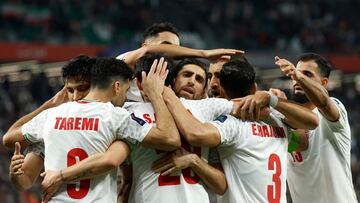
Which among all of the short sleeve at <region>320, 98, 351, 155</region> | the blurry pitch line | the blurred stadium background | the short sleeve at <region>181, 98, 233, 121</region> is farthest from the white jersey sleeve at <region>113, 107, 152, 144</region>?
the blurry pitch line

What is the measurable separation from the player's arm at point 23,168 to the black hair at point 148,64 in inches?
35.0

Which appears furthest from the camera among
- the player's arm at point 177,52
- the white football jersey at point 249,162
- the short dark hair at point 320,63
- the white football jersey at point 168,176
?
the short dark hair at point 320,63

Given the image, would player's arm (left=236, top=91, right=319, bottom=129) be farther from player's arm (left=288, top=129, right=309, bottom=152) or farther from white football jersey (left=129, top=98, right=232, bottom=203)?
player's arm (left=288, top=129, right=309, bottom=152)

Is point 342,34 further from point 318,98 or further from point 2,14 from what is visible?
point 318,98

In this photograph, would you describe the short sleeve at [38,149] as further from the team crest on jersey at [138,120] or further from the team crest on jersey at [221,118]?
the team crest on jersey at [221,118]

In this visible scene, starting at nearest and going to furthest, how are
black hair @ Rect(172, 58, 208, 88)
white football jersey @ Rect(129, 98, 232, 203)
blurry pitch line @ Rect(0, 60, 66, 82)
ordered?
white football jersey @ Rect(129, 98, 232, 203), black hair @ Rect(172, 58, 208, 88), blurry pitch line @ Rect(0, 60, 66, 82)

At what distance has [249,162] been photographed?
5359mm

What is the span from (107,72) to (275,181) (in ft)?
4.38

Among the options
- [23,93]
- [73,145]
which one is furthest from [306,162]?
[23,93]

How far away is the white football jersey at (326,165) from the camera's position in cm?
595

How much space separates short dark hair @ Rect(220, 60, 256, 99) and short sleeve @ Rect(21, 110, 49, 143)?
1.20m

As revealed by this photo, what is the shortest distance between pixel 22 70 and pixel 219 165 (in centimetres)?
1715

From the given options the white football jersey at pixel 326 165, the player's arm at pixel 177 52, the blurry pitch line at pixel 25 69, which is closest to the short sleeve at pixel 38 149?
the player's arm at pixel 177 52

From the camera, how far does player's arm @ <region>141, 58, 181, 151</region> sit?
5098mm
